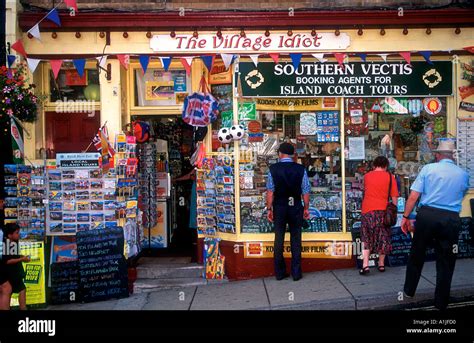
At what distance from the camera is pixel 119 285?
8.59m

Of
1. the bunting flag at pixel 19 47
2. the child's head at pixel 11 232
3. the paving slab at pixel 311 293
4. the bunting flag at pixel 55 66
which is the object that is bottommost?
the paving slab at pixel 311 293

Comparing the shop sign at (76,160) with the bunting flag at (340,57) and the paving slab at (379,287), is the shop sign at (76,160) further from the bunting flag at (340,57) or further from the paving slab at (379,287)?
the paving slab at (379,287)

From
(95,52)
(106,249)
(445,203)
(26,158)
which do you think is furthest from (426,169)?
(26,158)

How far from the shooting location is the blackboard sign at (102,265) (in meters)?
8.41

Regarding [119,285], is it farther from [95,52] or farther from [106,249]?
[95,52]

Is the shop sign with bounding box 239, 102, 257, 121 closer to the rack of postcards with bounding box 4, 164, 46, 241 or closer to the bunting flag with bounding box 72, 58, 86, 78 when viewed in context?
the bunting flag with bounding box 72, 58, 86, 78

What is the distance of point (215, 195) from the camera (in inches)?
371

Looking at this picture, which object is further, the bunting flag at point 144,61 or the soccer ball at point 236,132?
the soccer ball at point 236,132

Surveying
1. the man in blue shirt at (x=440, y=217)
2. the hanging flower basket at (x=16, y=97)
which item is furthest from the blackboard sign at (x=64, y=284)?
the man in blue shirt at (x=440, y=217)

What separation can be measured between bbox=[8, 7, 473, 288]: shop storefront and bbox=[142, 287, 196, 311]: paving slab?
897 mm

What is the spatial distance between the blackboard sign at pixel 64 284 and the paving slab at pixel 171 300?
1.13m

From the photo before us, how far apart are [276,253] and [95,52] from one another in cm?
436

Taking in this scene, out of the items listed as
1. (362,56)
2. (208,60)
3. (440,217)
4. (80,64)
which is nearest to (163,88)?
(208,60)

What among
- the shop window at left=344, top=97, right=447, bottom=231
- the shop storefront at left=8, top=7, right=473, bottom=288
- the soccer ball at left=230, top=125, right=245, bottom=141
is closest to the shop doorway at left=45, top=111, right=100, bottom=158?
the shop storefront at left=8, top=7, right=473, bottom=288
